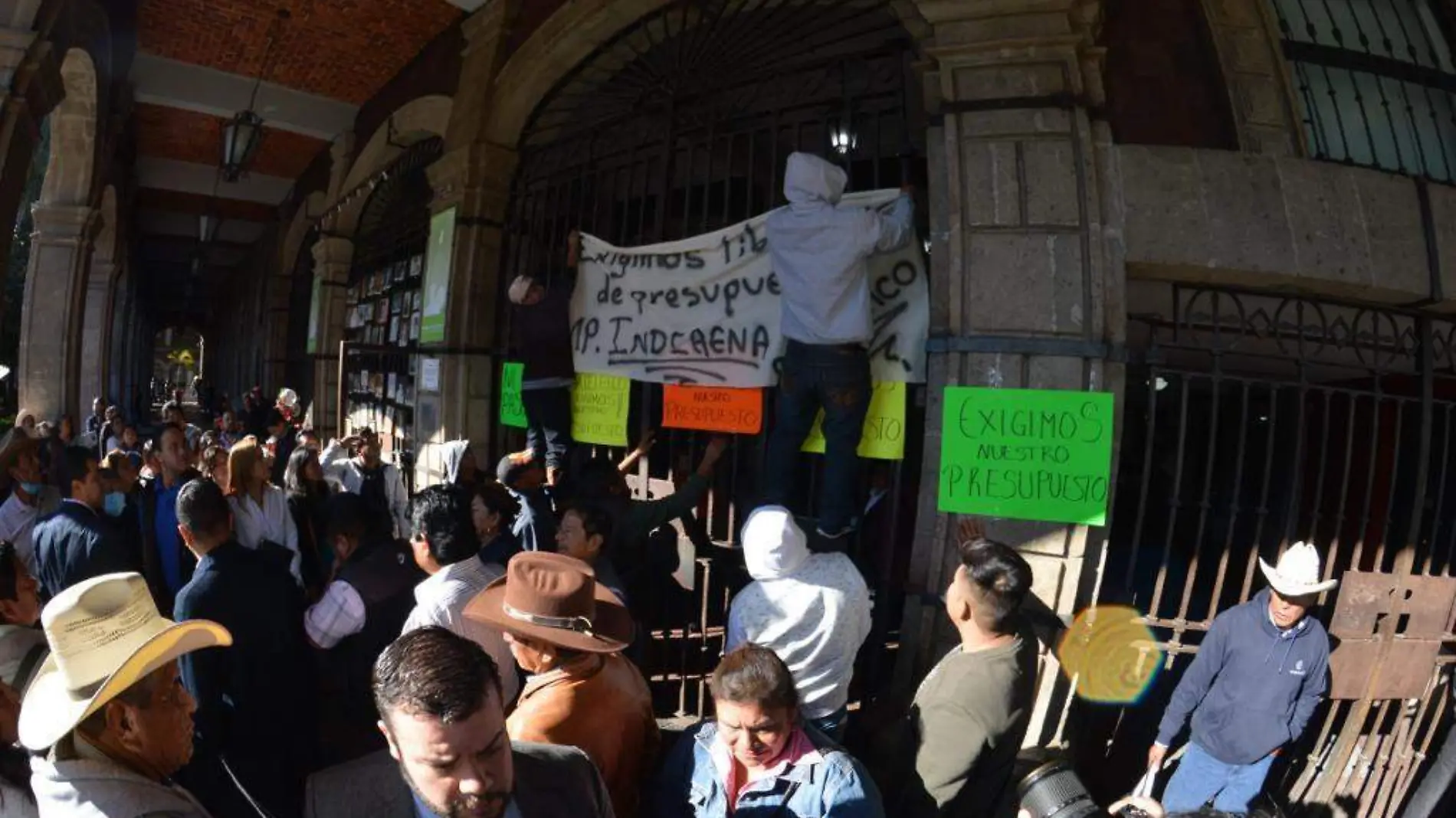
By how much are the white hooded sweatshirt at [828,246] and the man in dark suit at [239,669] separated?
2390 millimetres

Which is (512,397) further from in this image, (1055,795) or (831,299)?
(1055,795)

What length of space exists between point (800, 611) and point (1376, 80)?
4.29 m

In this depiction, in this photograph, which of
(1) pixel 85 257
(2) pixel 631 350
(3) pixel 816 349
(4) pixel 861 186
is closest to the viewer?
(3) pixel 816 349

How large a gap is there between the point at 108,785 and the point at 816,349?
2914mm

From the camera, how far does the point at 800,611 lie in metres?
2.92

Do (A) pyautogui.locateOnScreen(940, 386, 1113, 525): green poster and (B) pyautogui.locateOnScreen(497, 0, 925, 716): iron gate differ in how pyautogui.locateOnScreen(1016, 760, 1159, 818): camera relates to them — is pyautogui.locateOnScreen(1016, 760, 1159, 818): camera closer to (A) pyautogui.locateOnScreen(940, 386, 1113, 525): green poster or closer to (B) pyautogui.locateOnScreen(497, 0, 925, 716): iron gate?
(A) pyautogui.locateOnScreen(940, 386, 1113, 525): green poster

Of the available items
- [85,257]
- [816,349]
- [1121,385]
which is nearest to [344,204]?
[85,257]

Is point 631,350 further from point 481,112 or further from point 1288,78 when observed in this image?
point 1288,78

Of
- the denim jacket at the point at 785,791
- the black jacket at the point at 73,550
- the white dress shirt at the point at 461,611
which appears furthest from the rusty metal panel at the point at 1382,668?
the black jacket at the point at 73,550

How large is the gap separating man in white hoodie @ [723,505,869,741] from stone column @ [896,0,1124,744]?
844mm

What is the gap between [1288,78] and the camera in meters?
3.95

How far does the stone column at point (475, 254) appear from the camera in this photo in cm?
645

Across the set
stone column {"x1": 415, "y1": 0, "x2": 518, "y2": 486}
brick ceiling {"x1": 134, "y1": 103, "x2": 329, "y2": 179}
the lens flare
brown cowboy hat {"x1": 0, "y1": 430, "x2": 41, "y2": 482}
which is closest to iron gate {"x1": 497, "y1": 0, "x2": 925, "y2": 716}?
stone column {"x1": 415, "y1": 0, "x2": 518, "y2": 486}

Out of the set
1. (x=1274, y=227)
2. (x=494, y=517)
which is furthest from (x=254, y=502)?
(x=1274, y=227)
